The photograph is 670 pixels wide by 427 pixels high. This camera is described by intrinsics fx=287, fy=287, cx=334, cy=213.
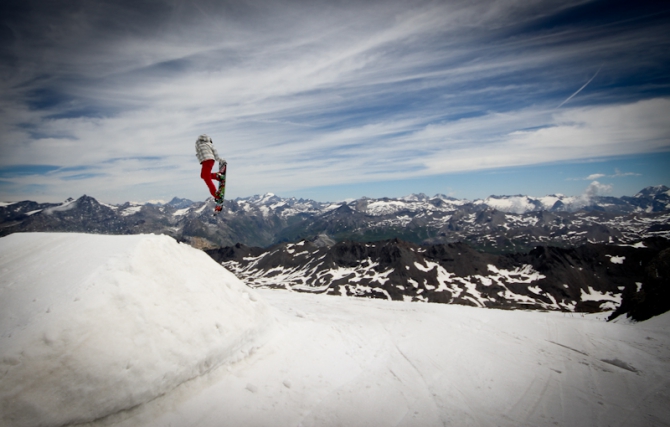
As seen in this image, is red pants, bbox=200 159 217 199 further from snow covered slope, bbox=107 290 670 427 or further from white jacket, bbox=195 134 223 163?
snow covered slope, bbox=107 290 670 427

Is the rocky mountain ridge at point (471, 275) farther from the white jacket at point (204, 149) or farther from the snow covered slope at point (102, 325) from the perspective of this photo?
the snow covered slope at point (102, 325)

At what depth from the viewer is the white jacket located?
15133 mm

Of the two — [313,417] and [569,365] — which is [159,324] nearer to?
[313,417]

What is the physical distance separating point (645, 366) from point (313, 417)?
1555 cm

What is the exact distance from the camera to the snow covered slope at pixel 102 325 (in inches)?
299

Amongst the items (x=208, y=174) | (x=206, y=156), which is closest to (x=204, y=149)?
(x=206, y=156)

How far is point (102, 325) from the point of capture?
342 inches

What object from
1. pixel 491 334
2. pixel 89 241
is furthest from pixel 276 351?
pixel 491 334

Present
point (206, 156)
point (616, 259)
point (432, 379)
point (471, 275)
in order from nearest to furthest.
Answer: point (432, 379)
point (206, 156)
point (471, 275)
point (616, 259)

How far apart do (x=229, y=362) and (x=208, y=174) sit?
9.49 m

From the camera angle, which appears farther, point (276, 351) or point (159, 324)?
point (276, 351)

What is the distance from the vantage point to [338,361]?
509 inches

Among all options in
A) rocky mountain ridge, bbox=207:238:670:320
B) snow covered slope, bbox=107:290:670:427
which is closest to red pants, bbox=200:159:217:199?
snow covered slope, bbox=107:290:670:427

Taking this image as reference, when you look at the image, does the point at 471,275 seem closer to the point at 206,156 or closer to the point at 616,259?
the point at 616,259
